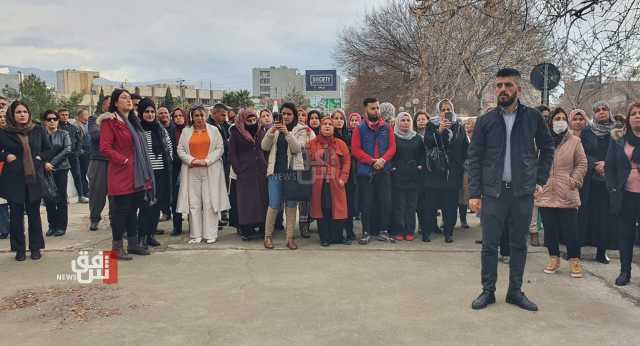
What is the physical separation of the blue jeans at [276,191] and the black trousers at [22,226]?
9.81 ft

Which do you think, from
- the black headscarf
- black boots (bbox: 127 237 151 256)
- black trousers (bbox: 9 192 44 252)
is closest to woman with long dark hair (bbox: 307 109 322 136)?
the black headscarf

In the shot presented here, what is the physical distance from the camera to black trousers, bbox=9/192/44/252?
21.1 feet

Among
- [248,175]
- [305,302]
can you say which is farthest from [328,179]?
[305,302]

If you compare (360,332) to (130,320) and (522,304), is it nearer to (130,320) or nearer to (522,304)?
(522,304)

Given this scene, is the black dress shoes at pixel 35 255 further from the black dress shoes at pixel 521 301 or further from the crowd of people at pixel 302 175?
the black dress shoes at pixel 521 301

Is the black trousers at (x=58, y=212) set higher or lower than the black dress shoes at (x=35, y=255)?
higher

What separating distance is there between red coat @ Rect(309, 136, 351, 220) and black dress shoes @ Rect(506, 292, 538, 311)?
2.86m

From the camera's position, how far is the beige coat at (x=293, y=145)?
6.91 metres

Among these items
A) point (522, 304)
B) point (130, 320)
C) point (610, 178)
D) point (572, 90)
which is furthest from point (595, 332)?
point (572, 90)

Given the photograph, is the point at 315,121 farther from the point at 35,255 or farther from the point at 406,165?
the point at 35,255

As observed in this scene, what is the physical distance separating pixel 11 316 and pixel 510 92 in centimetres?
485

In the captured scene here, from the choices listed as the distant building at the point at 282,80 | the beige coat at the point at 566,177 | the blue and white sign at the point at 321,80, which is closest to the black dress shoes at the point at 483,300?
the beige coat at the point at 566,177

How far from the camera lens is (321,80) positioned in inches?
1361

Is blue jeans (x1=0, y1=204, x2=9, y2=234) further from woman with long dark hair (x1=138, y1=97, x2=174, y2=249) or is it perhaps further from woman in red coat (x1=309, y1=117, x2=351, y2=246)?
woman in red coat (x1=309, y1=117, x2=351, y2=246)
